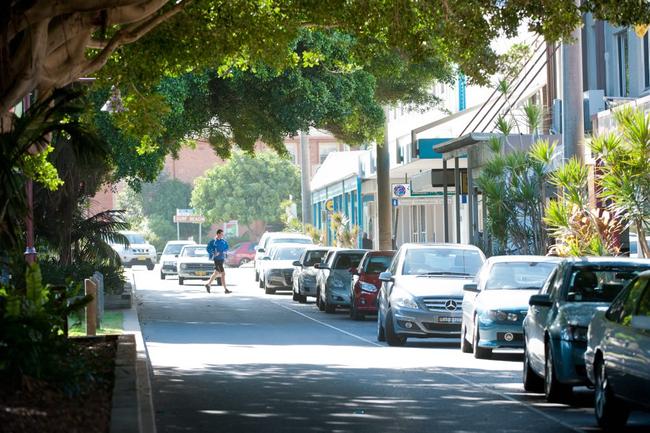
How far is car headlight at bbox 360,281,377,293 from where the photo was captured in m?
30.8

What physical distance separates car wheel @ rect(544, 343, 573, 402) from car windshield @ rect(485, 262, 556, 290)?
20.1 feet

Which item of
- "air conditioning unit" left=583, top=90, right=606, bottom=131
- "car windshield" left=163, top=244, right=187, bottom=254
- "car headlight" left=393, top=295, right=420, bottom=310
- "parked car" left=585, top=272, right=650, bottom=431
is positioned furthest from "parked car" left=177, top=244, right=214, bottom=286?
"parked car" left=585, top=272, right=650, bottom=431

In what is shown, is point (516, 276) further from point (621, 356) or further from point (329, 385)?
point (621, 356)

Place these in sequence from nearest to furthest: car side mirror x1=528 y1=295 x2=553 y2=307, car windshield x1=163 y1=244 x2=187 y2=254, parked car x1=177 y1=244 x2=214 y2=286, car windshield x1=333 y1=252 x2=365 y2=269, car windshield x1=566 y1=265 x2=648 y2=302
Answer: car side mirror x1=528 y1=295 x2=553 y2=307 → car windshield x1=566 y1=265 x2=648 y2=302 → car windshield x1=333 y1=252 x2=365 y2=269 → parked car x1=177 y1=244 x2=214 y2=286 → car windshield x1=163 y1=244 x2=187 y2=254

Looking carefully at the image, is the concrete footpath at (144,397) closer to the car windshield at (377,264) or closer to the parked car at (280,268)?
the car windshield at (377,264)

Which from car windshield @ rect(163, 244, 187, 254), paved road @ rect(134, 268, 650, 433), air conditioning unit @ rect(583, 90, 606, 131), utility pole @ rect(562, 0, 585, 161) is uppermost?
air conditioning unit @ rect(583, 90, 606, 131)

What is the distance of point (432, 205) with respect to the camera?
61469 millimetres

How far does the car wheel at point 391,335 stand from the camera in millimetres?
23703

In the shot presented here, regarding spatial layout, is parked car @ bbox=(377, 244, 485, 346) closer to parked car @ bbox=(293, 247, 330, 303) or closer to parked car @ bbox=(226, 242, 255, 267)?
parked car @ bbox=(293, 247, 330, 303)

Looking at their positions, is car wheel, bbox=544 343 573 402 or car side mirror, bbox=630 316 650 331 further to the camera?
car wheel, bbox=544 343 573 402

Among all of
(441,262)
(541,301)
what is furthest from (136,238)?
(541,301)

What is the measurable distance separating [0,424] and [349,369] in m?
9.75

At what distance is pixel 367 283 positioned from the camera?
30812mm

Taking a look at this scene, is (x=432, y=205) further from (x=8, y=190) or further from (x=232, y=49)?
(x=8, y=190)
